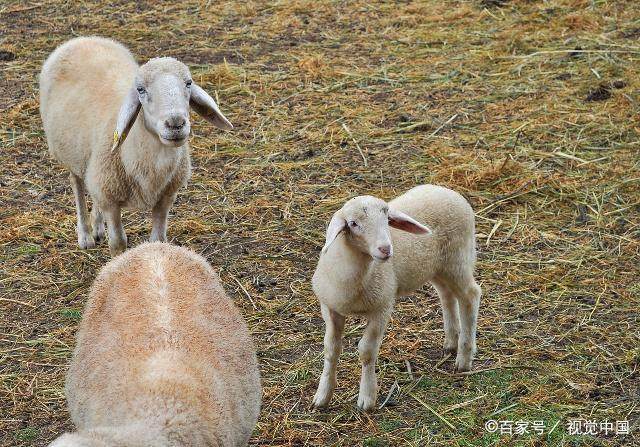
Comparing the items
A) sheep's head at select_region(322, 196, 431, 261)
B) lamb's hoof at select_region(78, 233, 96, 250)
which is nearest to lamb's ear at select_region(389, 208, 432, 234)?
sheep's head at select_region(322, 196, 431, 261)

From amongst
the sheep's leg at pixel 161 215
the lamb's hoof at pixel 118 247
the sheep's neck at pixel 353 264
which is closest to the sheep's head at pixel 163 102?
the sheep's leg at pixel 161 215

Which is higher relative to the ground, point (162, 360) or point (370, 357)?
point (162, 360)

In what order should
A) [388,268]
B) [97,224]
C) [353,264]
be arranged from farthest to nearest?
1. [97,224]
2. [388,268]
3. [353,264]

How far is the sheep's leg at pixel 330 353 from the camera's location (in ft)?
17.2

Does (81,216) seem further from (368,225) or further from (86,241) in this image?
(368,225)

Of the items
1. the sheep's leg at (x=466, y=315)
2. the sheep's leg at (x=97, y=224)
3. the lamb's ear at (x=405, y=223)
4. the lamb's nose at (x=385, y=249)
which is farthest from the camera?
the sheep's leg at (x=97, y=224)

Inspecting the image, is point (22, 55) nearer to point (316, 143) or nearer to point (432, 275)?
point (316, 143)

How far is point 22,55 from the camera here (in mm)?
10078

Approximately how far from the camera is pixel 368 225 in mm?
4859

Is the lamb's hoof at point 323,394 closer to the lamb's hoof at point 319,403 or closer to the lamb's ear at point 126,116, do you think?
the lamb's hoof at point 319,403

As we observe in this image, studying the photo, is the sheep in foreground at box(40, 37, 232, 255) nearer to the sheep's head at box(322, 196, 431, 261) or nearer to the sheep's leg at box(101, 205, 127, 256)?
the sheep's leg at box(101, 205, 127, 256)

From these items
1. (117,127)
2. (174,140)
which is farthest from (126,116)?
(174,140)

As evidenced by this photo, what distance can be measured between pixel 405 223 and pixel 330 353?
0.74m

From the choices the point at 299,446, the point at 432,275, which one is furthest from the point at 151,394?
the point at 432,275
